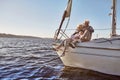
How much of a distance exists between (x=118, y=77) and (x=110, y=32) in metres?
3.05

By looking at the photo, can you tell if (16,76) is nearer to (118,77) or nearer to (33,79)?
(33,79)

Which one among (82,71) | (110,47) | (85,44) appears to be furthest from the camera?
(82,71)

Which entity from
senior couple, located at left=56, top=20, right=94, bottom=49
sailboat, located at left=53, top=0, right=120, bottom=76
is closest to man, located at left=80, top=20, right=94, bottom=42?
senior couple, located at left=56, top=20, right=94, bottom=49

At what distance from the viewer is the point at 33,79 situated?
33.7 feet

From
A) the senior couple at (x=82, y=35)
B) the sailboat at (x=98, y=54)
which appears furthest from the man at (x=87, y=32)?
the sailboat at (x=98, y=54)

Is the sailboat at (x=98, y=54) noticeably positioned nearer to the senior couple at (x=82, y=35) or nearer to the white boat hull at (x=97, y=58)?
the white boat hull at (x=97, y=58)

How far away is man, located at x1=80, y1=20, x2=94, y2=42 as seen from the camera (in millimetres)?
11523

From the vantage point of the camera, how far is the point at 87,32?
11.6 metres

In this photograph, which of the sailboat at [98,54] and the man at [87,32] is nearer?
the sailboat at [98,54]

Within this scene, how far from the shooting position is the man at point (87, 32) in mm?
11523

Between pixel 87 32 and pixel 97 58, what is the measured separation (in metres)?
1.75

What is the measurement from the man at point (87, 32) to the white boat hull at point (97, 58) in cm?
81

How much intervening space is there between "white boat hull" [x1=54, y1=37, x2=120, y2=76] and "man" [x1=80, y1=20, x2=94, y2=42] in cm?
81

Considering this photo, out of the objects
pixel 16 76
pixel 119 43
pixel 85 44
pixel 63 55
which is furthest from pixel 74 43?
pixel 16 76
